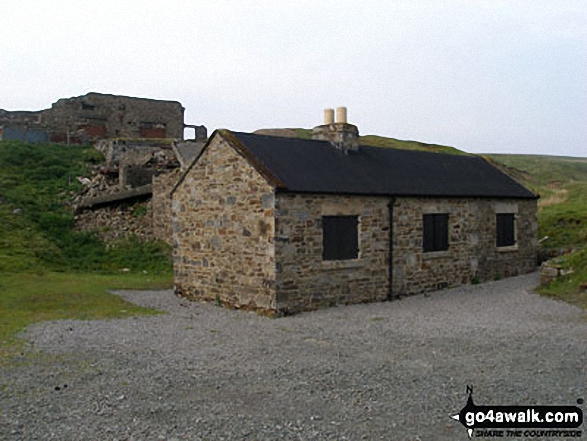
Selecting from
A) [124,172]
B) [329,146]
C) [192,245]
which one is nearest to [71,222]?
[124,172]

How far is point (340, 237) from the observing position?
14633mm

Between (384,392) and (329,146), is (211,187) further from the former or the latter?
(384,392)

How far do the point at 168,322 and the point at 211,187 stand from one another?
13.7 feet

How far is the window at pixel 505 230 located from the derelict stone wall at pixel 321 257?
20.0ft

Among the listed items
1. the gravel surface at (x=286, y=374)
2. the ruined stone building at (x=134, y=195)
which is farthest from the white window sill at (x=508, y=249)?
the ruined stone building at (x=134, y=195)

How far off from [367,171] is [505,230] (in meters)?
6.74

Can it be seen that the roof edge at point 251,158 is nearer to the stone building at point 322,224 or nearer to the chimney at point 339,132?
the stone building at point 322,224

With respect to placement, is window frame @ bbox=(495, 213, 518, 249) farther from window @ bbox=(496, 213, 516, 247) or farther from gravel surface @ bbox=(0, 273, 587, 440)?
gravel surface @ bbox=(0, 273, 587, 440)

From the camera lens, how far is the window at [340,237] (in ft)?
47.2

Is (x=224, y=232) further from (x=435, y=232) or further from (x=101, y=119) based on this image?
(x=101, y=119)

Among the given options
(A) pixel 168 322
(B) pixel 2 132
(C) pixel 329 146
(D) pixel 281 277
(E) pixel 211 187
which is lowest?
(A) pixel 168 322

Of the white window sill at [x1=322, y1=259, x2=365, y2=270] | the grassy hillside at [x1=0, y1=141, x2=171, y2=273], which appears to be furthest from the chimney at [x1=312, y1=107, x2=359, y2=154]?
the grassy hillside at [x1=0, y1=141, x2=171, y2=273]

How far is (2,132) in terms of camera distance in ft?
110

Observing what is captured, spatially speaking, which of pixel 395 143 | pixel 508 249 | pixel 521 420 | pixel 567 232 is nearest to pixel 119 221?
pixel 508 249
